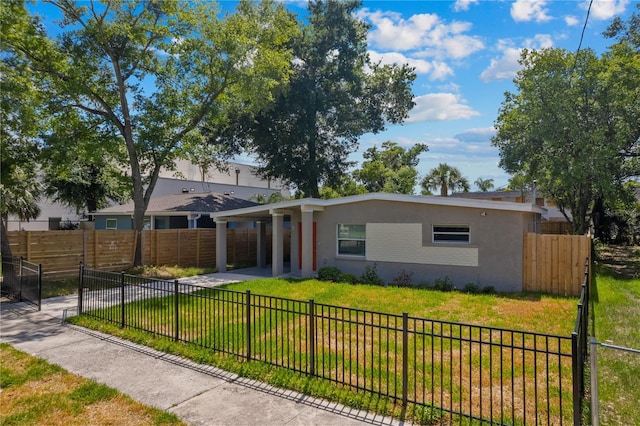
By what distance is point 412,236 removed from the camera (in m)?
13.1

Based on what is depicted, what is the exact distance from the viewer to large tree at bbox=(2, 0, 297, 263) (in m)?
15.2

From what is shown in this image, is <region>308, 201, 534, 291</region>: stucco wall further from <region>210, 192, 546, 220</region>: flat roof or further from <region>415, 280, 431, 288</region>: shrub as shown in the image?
<region>210, 192, 546, 220</region>: flat roof

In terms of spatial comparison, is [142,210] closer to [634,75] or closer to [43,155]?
[43,155]

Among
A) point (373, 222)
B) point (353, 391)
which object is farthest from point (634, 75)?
point (353, 391)

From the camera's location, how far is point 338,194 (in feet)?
103

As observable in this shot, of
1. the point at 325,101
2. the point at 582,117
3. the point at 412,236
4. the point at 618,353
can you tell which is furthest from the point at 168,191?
the point at 618,353

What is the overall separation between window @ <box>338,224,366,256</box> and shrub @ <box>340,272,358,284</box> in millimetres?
931

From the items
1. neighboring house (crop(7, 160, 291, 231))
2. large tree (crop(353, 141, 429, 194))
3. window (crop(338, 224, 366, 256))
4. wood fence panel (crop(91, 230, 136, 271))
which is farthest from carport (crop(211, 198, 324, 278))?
large tree (crop(353, 141, 429, 194))

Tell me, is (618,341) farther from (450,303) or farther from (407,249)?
(407,249)

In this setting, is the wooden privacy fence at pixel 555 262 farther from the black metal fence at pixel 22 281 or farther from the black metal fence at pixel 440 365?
the black metal fence at pixel 22 281

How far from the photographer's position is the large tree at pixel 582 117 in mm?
15602

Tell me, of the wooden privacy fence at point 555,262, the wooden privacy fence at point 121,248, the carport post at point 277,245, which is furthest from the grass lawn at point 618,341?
the wooden privacy fence at point 121,248

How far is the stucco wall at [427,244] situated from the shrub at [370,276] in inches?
6.0

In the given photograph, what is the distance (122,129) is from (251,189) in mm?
19877
